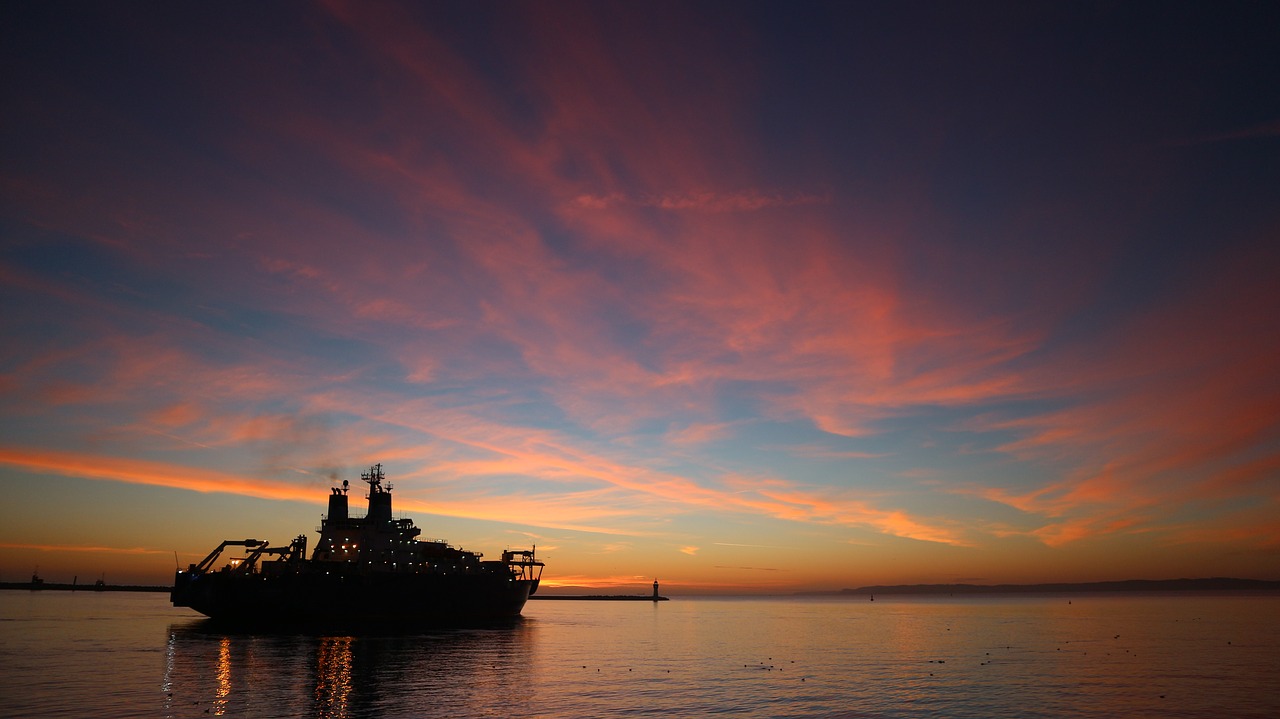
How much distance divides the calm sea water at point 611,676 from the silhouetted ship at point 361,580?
660 centimetres

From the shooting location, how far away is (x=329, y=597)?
304 feet

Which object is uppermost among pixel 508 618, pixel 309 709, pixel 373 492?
pixel 373 492

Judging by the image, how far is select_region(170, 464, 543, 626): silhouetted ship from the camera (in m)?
90.1

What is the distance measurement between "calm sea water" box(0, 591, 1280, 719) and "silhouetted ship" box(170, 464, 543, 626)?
6.60m

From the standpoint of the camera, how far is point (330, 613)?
93.3 meters

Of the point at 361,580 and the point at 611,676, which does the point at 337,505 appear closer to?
the point at 361,580

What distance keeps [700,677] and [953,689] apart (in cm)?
1683

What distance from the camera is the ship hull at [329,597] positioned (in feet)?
294

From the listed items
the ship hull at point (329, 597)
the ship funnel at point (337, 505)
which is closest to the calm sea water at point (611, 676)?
the ship hull at point (329, 597)

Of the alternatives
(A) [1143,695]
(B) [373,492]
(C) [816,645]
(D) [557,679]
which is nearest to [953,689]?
(A) [1143,695]

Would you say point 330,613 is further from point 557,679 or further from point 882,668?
point 882,668

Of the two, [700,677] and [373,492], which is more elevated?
[373,492]

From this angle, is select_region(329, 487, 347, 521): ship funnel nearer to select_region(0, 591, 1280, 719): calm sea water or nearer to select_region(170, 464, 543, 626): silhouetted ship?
select_region(170, 464, 543, 626): silhouetted ship

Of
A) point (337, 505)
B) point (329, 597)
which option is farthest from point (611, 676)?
point (337, 505)
